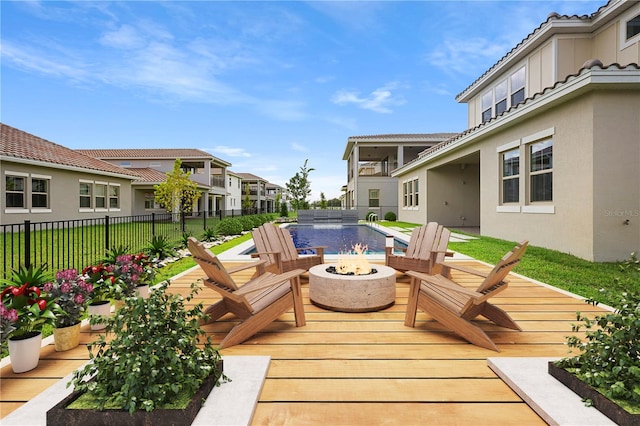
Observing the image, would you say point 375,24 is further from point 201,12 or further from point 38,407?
point 38,407

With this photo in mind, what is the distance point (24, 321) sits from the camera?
2.59m

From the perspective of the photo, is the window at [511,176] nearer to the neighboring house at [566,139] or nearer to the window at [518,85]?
the neighboring house at [566,139]

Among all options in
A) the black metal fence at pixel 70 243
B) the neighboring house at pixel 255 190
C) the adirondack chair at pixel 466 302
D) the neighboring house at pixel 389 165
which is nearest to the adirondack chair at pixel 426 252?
the adirondack chair at pixel 466 302

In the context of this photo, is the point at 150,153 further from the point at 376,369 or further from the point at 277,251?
the point at 376,369

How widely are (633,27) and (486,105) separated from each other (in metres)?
5.96

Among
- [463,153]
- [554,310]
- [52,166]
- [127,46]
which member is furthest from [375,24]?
[52,166]

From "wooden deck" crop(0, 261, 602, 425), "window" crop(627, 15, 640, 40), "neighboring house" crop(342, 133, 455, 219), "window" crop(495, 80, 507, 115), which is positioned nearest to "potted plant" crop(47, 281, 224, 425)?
"wooden deck" crop(0, 261, 602, 425)

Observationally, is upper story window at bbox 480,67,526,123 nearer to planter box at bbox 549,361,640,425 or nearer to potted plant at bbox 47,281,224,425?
planter box at bbox 549,361,640,425

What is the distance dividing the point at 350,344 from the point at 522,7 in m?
13.8

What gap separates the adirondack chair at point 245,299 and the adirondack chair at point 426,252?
2732 mm

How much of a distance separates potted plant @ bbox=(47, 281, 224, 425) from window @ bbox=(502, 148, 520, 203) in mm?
10622

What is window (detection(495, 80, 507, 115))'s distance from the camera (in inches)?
527

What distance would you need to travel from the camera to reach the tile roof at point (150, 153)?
102 feet

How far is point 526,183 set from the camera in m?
9.46
